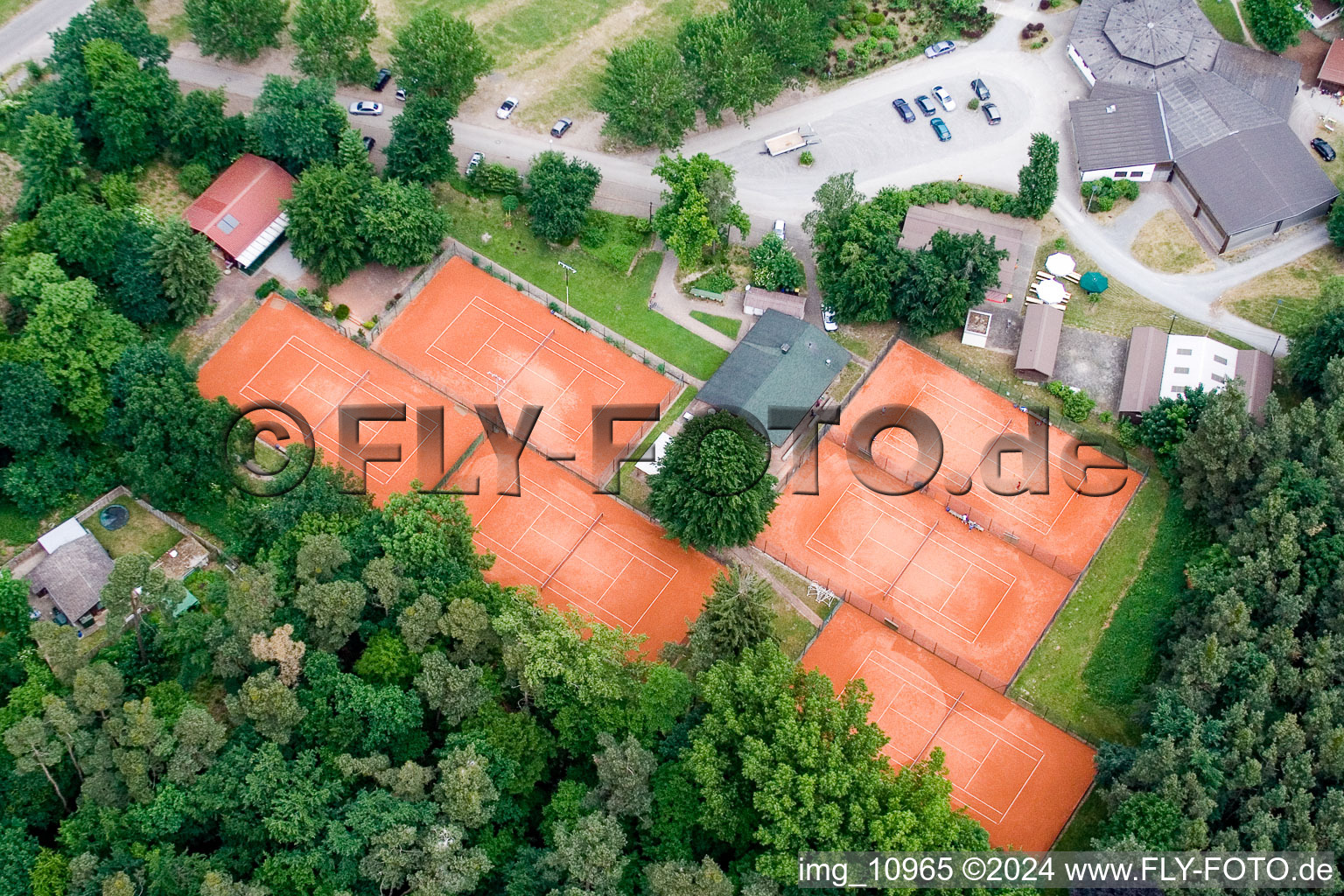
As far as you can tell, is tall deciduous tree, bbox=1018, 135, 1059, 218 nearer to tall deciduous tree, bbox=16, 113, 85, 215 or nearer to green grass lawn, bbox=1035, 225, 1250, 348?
green grass lawn, bbox=1035, 225, 1250, 348

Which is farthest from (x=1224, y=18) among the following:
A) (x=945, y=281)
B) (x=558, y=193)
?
(x=558, y=193)

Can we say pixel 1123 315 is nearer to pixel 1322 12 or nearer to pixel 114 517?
pixel 1322 12

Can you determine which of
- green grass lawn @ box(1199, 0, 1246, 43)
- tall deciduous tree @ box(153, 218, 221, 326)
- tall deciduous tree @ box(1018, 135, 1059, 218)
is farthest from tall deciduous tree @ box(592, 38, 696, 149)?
green grass lawn @ box(1199, 0, 1246, 43)

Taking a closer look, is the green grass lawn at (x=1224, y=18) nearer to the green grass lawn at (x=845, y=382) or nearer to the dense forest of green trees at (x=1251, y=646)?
the dense forest of green trees at (x=1251, y=646)

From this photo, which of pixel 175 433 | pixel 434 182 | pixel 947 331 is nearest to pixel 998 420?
pixel 947 331

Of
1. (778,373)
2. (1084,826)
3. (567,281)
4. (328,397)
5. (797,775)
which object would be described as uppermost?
(778,373)

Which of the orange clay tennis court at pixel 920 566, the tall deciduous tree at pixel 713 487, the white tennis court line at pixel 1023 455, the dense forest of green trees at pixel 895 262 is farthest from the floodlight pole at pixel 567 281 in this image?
the white tennis court line at pixel 1023 455

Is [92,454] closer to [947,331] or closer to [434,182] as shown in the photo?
[434,182]
